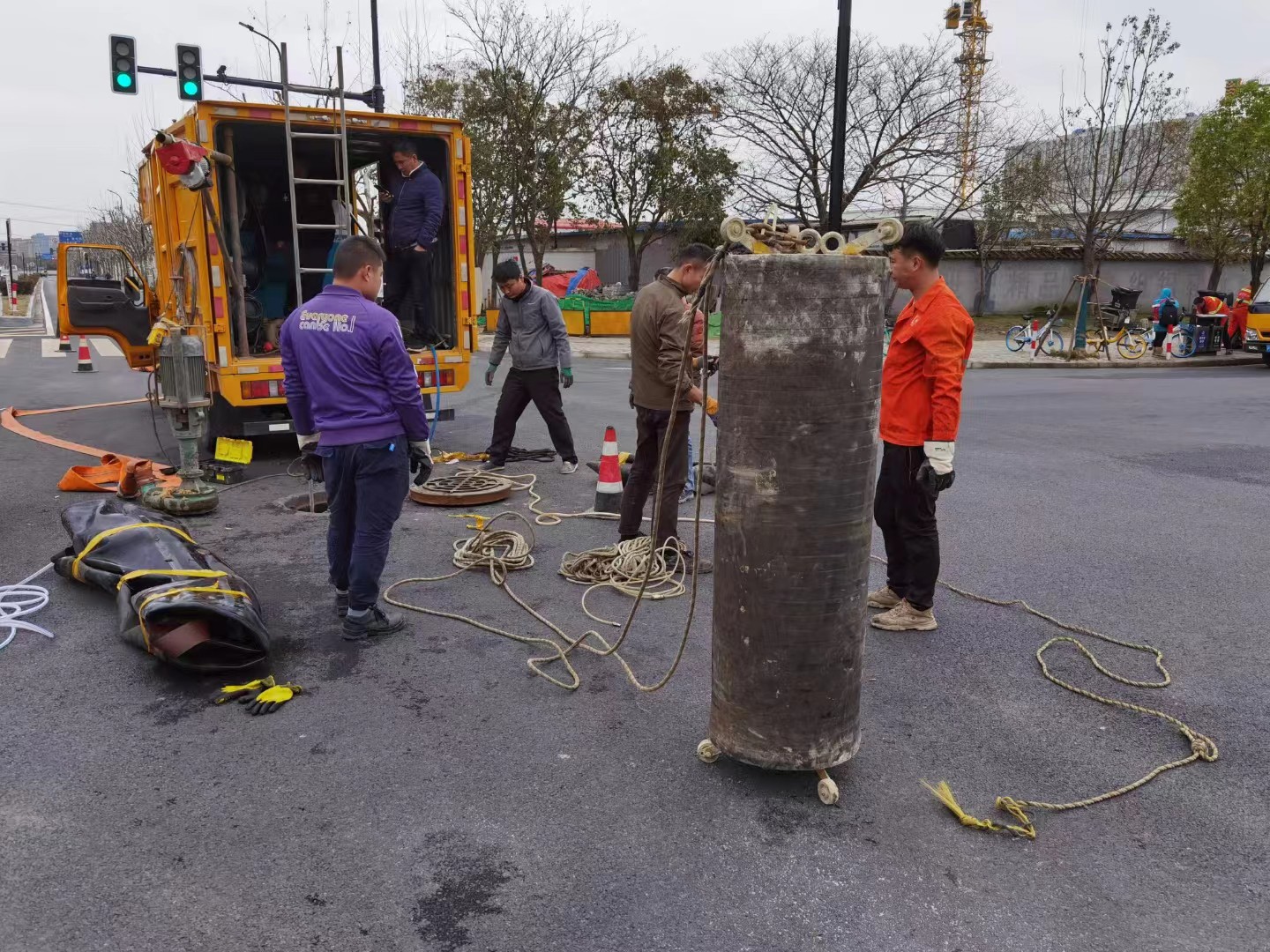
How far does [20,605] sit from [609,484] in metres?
3.64

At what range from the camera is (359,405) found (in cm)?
445

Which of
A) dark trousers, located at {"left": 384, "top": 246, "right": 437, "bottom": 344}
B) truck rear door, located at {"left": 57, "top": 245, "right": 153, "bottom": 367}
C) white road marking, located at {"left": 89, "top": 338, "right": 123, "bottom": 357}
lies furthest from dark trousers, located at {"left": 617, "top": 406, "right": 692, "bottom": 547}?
white road marking, located at {"left": 89, "top": 338, "right": 123, "bottom": 357}

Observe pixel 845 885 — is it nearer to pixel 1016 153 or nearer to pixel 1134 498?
pixel 1134 498

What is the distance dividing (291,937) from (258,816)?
2.12ft

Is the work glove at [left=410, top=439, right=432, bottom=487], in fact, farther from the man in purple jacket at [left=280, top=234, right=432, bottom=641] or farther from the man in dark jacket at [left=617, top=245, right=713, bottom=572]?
the man in dark jacket at [left=617, top=245, right=713, bottom=572]

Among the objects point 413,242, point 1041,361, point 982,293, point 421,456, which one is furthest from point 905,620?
point 982,293

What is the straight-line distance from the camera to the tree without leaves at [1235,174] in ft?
80.3

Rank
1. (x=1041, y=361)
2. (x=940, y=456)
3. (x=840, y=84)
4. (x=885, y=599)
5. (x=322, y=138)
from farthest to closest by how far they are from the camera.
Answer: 1. (x=1041, y=361)
2. (x=840, y=84)
3. (x=322, y=138)
4. (x=885, y=599)
5. (x=940, y=456)

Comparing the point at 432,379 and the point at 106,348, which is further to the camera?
the point at 106,348

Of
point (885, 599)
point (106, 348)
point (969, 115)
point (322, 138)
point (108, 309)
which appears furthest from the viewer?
point (969, 115)

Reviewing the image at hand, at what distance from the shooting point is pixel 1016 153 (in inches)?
1191

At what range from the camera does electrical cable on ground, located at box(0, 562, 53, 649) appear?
4695 mm

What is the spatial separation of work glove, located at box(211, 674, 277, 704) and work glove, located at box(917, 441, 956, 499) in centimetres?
298

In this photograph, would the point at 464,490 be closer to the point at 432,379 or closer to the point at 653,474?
the point at 432,379
